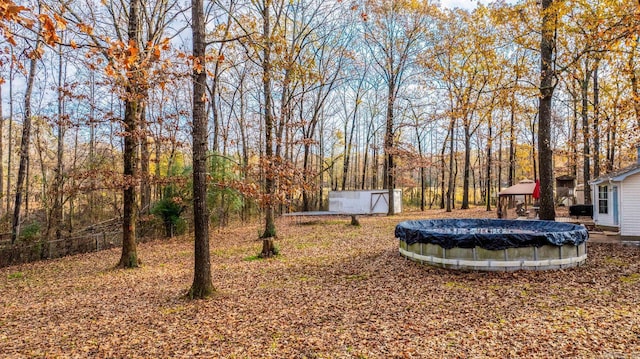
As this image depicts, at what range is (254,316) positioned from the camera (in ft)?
16.9

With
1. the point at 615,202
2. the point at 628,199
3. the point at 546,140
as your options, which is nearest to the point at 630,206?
the point at 628,199

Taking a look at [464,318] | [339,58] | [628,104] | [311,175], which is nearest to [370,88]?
[339,58]

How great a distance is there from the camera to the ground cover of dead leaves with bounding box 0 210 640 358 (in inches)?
158

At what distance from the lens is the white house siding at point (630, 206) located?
9531 millimetres

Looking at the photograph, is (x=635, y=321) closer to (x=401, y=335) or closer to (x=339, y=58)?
(x=401, y=335)

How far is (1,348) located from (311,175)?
17.4 feet

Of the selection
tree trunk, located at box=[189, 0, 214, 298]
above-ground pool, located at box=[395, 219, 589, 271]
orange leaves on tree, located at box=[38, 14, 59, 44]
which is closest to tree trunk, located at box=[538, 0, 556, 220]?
above-ground pool, located at box=[395, 219, 589, 271]

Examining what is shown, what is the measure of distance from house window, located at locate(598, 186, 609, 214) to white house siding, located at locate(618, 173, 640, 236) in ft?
4.61

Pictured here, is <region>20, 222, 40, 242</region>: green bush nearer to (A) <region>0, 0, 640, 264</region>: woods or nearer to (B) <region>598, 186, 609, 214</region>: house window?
(A) <region>0, 0, 640, 264</region>: woods

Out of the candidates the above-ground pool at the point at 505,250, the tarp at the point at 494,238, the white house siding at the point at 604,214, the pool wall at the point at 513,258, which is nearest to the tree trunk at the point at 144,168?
the tarp at the point at 494,238

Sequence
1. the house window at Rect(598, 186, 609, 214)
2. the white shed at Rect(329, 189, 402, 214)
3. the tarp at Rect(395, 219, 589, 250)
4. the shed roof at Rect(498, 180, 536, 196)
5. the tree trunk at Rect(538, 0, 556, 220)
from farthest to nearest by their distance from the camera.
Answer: the white shed at Rect(329, 189, 402, 214) → the shed roof at Rect(498, 180, 536, 196) → the house window at Rect(598, 186, 609, 214) → the tree trunk at Rect(538, 0, 556, 220) → the tarp at Rect(395, 219, 589, 250)

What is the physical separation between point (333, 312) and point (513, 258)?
4015mm

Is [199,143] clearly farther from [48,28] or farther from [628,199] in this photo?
[628,199]

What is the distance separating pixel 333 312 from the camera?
518 cm
